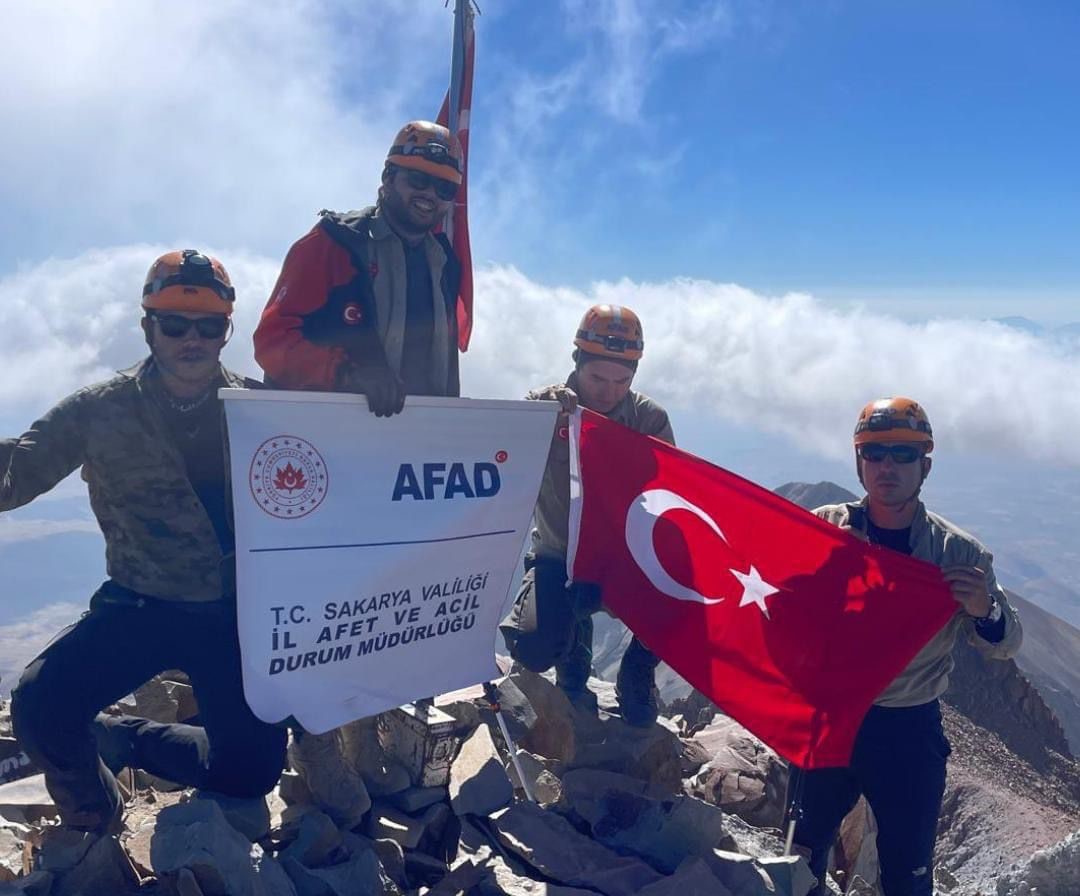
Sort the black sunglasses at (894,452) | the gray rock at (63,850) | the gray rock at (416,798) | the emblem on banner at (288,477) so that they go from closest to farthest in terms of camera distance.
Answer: the gray rock at (63,850) → the emblem on banner at (288,477) → the gray rock at (416,798) → the black sunglasses at (894,452)

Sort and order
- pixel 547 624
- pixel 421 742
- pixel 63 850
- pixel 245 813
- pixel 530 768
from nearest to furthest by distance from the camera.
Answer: pixel 63 850 < pixel 245 813 < pixel 421 742 < pixel 530 768 < pixel 547 624

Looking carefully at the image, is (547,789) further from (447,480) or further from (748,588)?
(447,480)

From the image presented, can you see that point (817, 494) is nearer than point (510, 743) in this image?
No

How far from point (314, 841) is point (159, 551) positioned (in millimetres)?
2350

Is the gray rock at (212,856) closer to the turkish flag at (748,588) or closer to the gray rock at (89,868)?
the gray rock at (89,868)

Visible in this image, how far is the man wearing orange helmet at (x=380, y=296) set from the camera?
21.8 ft

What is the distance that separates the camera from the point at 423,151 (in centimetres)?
705

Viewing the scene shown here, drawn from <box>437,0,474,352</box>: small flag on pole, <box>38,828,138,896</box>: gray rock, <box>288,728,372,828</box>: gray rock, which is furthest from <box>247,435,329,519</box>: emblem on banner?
<box>437,0,474,352</box>: small flag on pole

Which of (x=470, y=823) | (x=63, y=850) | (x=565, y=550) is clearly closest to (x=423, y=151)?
(x=565, y=550)

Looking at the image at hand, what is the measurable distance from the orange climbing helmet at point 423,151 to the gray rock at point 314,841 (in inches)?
195

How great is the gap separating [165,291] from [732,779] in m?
7.05

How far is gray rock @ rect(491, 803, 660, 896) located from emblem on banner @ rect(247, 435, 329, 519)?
3.00 m

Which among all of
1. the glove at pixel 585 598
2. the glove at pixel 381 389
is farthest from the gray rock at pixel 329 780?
the glove at pixel 585 598

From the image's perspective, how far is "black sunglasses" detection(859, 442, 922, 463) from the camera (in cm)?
727
